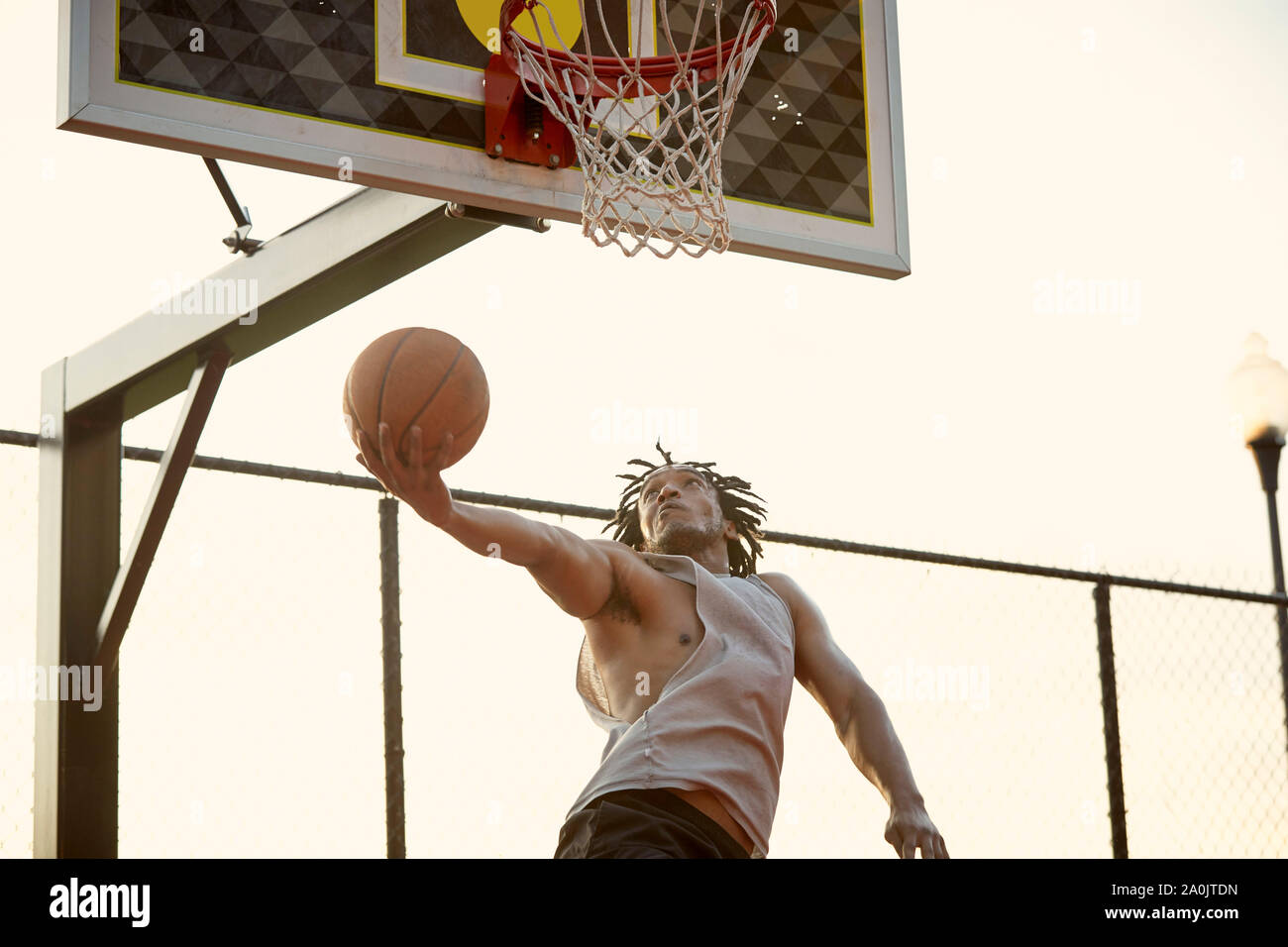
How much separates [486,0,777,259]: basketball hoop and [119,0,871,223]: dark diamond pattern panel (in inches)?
7.2

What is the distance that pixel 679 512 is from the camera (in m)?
5.28

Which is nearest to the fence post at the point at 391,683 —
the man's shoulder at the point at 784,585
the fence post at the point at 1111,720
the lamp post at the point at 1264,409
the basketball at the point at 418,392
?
the man's shoulder at the point at 784,585

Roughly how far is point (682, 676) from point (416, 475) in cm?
118

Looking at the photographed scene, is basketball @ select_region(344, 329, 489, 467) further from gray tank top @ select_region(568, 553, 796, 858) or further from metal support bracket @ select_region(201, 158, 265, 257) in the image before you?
metal support bracket @ select_region(201, 158, 265, 257)

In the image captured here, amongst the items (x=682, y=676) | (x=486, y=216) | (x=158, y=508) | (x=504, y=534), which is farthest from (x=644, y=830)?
(x=158, y=508)

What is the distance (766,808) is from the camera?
4.54 meters

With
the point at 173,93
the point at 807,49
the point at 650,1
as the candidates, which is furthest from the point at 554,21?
the point at 173,93

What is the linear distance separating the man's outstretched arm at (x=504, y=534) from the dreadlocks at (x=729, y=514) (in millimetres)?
981

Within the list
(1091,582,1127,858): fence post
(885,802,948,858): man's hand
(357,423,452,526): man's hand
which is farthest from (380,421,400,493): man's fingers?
(1091,582,1127,858): fence post

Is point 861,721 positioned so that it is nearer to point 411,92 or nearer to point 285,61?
point 411,92

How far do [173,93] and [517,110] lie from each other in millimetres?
1015

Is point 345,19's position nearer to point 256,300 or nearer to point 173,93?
point 173,93

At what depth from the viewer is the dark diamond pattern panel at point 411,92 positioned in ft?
13.6
